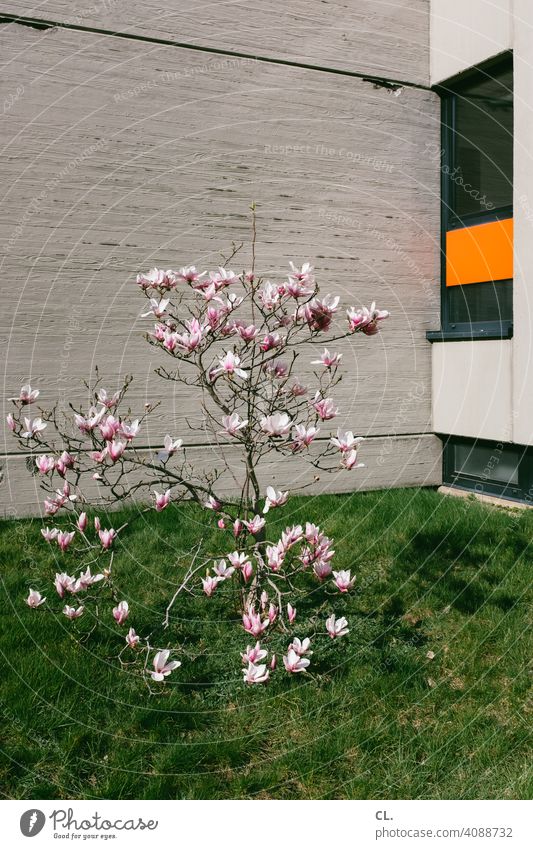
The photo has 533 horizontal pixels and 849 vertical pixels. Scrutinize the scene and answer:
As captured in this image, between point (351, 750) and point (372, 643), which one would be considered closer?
point (351, 750)

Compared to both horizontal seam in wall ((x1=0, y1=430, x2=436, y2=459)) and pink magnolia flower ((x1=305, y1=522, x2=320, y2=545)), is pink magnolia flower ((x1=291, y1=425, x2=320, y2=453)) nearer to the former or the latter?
pink magnolia flower ((x1=305, y1=522, x2=320, y2=545))

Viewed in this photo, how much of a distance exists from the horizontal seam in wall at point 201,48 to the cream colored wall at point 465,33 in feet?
1.03

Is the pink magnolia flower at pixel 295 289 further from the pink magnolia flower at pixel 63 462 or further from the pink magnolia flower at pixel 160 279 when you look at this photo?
the pink magnolia flower at pixel 63 462

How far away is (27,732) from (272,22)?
568 centimetres

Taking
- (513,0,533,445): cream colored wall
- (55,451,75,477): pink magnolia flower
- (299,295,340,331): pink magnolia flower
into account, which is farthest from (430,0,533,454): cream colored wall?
(55,451,75,477): pink magnolia flower

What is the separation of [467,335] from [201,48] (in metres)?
3.22

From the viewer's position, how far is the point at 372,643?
3.34 m

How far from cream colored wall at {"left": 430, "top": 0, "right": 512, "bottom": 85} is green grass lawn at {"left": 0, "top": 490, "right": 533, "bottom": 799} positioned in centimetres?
425

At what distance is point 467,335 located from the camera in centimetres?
615

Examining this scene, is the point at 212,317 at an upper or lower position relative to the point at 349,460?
upper

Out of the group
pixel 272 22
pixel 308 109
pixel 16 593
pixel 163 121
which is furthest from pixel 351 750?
pixel 272 22

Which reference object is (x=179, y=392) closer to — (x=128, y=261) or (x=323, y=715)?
(x=128, y=261)

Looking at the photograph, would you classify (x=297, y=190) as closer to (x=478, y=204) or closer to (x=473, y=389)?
(x=478, y=204)

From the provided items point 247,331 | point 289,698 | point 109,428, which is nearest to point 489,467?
point 289,698
